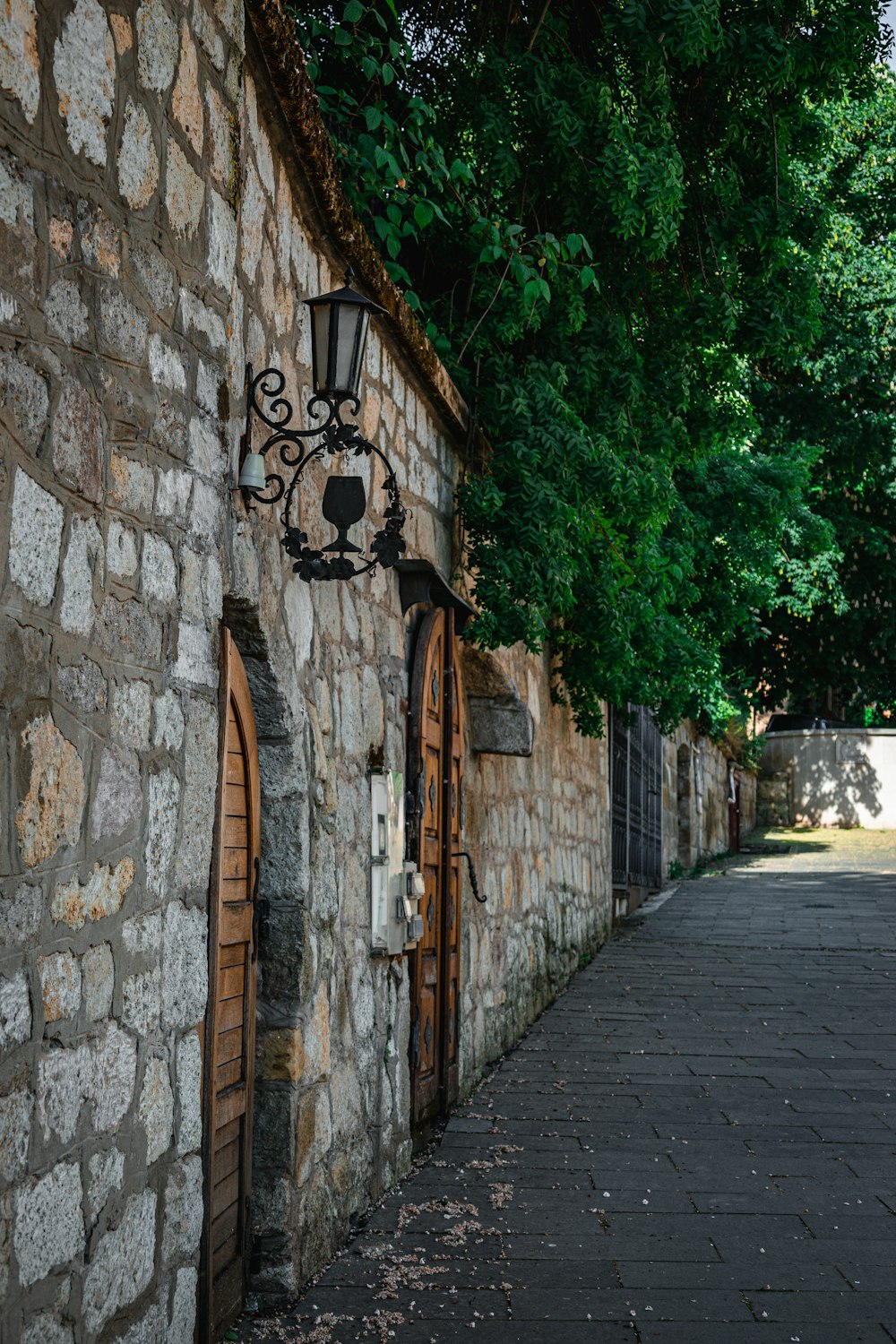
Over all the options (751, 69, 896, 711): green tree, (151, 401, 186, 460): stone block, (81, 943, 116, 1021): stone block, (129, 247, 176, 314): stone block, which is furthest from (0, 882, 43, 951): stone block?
(751, 69, 896, 711): green tree

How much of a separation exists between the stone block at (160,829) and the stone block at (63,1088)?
0.41 meters

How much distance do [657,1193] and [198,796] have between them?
2.57 meters

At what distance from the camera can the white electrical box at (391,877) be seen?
4.50 metres

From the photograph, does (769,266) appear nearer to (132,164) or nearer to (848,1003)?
(848,1003)

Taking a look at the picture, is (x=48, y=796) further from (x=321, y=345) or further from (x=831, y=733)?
(x=831, y=733)

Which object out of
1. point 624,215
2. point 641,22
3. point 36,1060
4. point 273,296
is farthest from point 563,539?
point 36,1060

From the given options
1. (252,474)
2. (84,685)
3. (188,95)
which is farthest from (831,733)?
(84,685)

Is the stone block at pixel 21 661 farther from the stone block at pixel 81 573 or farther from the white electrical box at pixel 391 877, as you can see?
the white electrical box at pixel 391 877

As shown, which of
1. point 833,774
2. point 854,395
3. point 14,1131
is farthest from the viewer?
point 833,774

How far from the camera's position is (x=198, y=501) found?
2.87 metres

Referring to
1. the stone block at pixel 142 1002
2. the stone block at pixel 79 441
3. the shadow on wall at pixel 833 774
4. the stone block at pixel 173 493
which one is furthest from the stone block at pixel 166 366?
the shadow on wall at pixel 833 774

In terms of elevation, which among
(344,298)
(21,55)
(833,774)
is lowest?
(833,774)

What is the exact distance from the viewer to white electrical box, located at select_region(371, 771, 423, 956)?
4504mm

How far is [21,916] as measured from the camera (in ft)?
6.72
